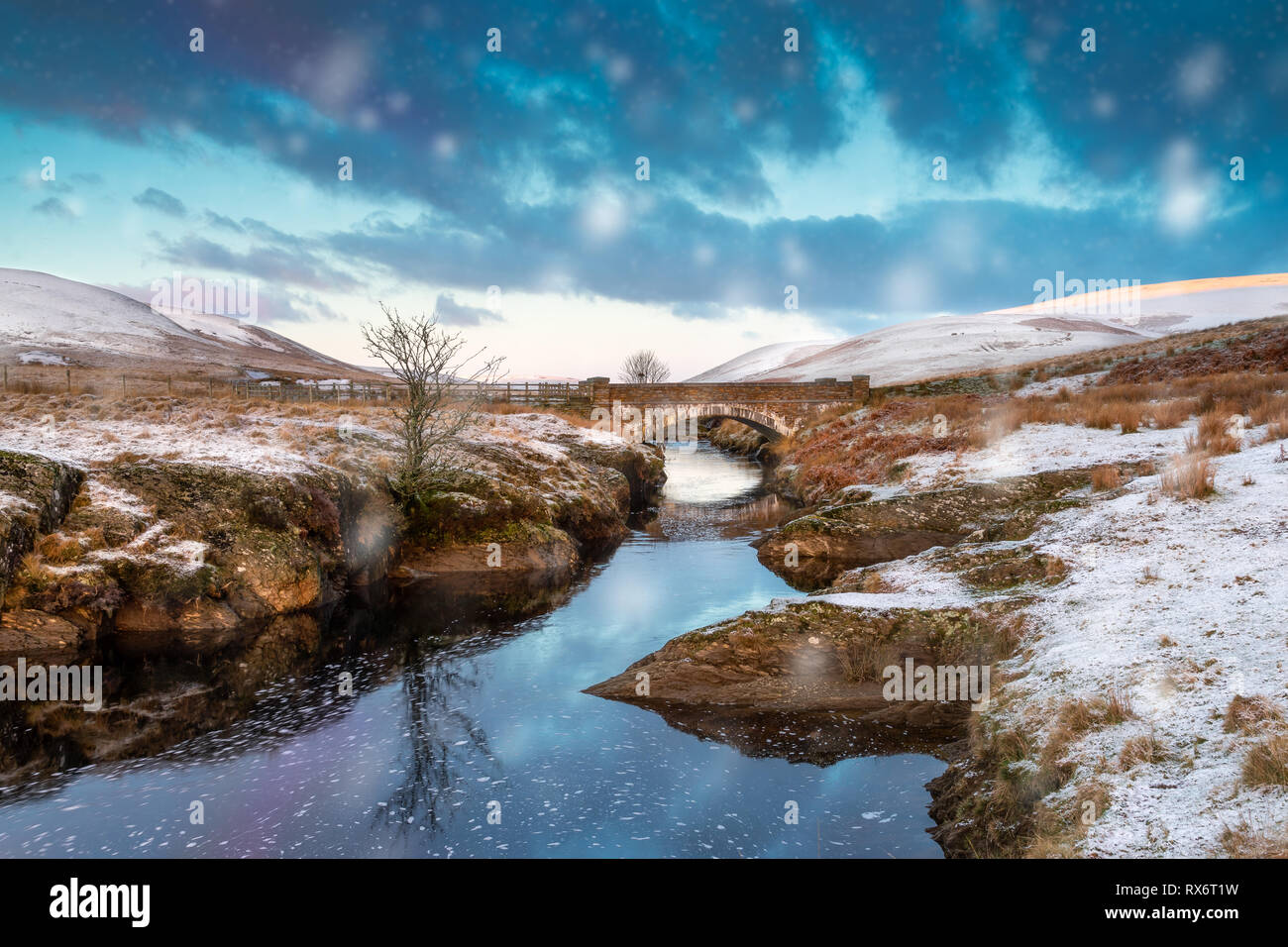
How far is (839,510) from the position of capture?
69.4 ft

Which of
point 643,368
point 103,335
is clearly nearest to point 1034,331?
Answer: point 643,368

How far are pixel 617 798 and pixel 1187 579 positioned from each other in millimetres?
7764

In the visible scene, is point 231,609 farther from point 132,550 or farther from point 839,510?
point 839,510

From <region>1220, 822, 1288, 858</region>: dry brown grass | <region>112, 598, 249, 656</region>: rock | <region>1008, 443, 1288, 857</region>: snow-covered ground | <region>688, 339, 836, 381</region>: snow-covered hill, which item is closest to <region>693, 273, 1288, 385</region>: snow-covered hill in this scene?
<region>688, 339, 836, 381</region>: snow-covered hill

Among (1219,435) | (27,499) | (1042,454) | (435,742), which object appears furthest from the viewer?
(1042,454)

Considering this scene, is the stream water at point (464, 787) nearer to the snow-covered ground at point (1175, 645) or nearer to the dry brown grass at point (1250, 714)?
the snow-covered ground at point (1175, 645)

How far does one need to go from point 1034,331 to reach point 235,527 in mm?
127750

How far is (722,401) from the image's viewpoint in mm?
55531

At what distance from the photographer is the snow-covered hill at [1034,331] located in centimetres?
10706

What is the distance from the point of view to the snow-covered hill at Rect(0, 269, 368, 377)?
121931 millimetres

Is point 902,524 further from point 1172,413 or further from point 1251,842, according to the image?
point 1251,842

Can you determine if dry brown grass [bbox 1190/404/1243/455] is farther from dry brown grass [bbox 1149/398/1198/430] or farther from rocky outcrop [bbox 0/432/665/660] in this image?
rocky outcrop [bbox 0/432/665/660]
